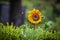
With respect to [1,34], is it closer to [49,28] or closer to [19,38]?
[19,38]

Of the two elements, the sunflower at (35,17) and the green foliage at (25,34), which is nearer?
the green foliage at (25,34)

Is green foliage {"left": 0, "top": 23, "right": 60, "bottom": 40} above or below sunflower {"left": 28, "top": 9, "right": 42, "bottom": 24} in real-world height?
below

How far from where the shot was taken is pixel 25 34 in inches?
184

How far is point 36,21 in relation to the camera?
478 centimetres

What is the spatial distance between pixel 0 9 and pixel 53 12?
4.00m

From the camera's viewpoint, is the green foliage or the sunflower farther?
the sunflower

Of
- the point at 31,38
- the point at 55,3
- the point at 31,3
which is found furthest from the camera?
the point at 31,3

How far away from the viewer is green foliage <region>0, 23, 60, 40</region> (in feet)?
14.3

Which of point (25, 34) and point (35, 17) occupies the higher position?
point (35, 17)

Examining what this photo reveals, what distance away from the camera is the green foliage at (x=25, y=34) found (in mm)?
4348

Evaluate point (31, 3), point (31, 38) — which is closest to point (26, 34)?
point (31, 38)

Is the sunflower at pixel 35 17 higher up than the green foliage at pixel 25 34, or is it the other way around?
the sunflower at pixel 35 17

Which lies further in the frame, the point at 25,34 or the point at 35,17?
the point at 35,17

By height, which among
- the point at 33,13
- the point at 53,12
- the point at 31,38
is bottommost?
the point at 53,12
